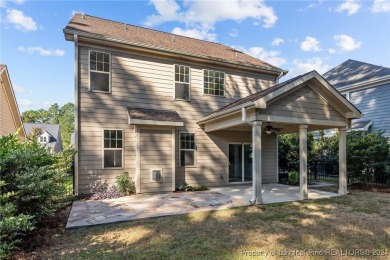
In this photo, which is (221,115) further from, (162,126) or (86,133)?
(86,133)

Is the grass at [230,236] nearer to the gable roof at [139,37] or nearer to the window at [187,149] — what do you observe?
the window at [187,149]

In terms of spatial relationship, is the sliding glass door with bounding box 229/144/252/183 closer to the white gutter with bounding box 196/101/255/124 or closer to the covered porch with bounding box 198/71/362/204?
the white gutter with bounding box 196/101/255/124

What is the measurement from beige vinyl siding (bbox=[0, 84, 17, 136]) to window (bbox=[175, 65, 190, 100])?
8779 mm

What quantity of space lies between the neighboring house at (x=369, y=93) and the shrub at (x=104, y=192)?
46.5ft

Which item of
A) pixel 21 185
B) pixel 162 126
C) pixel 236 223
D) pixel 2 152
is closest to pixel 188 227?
pixel 236 223

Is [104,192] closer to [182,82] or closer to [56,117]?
[182,82]

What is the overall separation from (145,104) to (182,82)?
1870mm

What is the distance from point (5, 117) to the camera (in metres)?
12.5

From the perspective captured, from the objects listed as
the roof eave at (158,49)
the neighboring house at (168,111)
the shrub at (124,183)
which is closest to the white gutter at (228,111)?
the neighboring house at (168,111)

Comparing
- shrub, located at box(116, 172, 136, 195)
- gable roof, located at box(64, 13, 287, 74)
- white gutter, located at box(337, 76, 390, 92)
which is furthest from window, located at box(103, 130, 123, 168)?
white gutter, located at box(337, 76, 390, 92)

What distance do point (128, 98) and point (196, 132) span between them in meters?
3.11

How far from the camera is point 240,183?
35.7ft

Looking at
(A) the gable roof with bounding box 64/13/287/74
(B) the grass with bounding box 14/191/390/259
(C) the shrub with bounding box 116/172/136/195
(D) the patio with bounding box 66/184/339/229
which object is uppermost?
(A) the gable roof with bounding box 64/13/287/74

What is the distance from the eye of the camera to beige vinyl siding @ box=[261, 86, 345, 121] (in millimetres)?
7395
